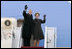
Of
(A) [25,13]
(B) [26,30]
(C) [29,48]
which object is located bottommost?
(C) [29,48]

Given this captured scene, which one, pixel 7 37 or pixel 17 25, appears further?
pixel 17 25

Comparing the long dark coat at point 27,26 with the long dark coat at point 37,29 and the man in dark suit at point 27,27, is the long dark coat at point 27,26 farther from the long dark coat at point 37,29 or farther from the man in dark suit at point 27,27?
the long dark coat at point 37,29

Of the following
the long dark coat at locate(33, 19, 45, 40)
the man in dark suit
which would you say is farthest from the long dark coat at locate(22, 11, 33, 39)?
the long dark coat at locate(33, 19, 45, 40)

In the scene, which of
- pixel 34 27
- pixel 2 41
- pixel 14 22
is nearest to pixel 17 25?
pixel 14 22

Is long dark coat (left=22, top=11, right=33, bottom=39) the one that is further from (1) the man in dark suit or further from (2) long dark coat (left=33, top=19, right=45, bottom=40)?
(2) long dark coat (left=33, top=19, right=45, bottom=40)

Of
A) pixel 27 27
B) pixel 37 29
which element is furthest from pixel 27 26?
pixel 37 29

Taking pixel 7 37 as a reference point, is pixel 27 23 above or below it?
above

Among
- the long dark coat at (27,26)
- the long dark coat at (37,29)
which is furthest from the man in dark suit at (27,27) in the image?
the long dark coat at (37,29)

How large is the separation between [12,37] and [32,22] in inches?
30.2

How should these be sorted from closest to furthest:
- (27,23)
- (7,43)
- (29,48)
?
(29,48)
(27,23)
(7,43)

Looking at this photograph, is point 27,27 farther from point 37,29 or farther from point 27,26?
point 37,29

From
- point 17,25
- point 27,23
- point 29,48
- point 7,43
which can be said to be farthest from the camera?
point 17,25

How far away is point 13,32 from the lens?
5.87 meters

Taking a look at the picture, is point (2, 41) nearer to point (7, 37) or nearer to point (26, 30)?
point (7, 37)
